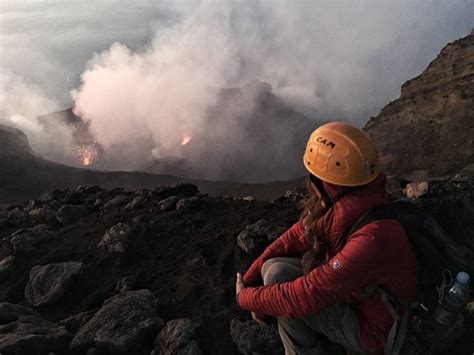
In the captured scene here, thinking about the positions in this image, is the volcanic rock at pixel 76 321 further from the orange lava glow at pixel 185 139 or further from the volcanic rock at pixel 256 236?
the orange lava glow at pixel 185 139

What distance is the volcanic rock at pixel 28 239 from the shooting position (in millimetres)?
8297

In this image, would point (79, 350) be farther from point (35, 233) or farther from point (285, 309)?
point (35, 233)

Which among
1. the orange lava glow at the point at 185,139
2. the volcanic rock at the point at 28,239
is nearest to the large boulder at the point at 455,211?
the volcanic rock at the point at 28,239

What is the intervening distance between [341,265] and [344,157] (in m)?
0.85

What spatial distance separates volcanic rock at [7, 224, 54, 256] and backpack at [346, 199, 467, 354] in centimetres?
761

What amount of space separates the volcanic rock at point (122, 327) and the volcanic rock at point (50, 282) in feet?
4.19

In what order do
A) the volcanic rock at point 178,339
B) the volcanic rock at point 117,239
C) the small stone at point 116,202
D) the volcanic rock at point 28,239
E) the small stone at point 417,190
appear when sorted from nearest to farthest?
the volcanic rock at point 178,339 → the small stone at point 417,190 → the volcanic rock at point 117,239 → the volcanic rock at point 28,239 → the small stone at point 116,202

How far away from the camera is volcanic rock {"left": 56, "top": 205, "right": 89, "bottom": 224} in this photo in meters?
10.0

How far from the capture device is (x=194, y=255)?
719 cm

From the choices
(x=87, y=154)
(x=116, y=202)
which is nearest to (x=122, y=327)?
(x=116, y=202)

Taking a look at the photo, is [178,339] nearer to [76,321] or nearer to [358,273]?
[76,321]

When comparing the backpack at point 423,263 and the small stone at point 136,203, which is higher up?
the small stone at point 136,203

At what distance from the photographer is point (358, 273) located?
2865 millimetres

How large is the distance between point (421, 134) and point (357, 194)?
72.5ft
